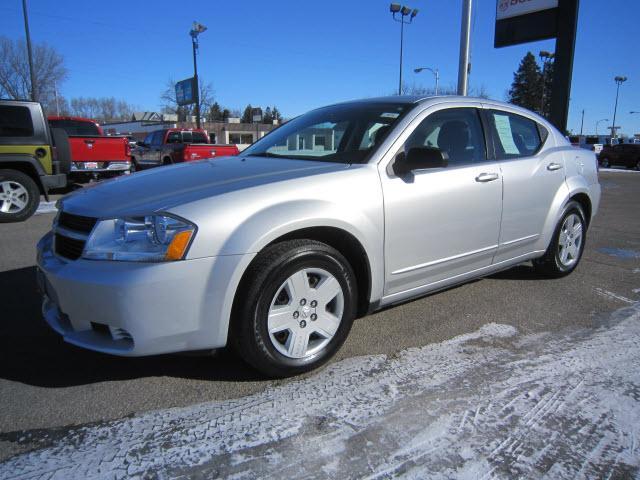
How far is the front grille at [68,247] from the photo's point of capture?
2.44m

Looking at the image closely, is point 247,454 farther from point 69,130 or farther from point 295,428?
point 69,130

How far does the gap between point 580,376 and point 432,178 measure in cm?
148

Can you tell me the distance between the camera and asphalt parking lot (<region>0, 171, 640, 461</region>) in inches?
93.0

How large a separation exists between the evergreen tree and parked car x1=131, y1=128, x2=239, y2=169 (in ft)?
219

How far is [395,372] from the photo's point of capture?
9.01ft

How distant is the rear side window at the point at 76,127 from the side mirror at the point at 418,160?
39.7ft

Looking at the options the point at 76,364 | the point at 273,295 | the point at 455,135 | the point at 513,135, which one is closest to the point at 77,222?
the point at 76,364

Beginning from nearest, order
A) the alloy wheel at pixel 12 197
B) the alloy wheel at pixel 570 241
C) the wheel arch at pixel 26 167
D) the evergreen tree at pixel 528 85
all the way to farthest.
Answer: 1. the alloy wheel at pixel 570 241
2. the alloy wheel at pixel 12 197
3. the wheel arch at pixel 26 167
4. the evergreen tree at pixel 528 85

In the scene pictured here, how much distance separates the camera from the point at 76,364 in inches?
109

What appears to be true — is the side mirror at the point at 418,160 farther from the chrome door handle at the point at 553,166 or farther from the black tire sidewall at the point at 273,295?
the chrome door handle at the point at 553,166

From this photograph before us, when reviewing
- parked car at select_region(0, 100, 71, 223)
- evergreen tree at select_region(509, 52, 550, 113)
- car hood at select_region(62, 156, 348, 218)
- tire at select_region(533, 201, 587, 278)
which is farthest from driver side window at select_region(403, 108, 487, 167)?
evergreen tree at select_region(509, 52, 550, 113)

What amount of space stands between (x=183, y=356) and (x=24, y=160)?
671 centimetres

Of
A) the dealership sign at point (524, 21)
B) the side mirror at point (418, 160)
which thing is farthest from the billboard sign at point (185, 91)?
the side mirror at point (418, 160)

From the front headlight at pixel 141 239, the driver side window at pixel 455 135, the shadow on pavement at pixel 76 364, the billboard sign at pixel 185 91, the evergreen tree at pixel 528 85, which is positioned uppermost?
the evergreen tree at pixel 528 85
